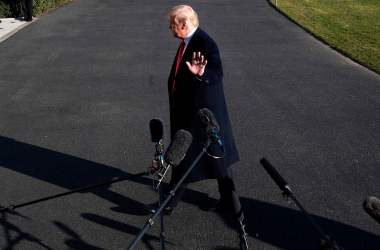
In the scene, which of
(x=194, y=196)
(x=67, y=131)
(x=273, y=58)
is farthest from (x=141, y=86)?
(x=194, y=196)

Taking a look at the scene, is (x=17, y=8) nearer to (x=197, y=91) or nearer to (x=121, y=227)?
(x=121, y=227)

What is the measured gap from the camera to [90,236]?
4.70 meters

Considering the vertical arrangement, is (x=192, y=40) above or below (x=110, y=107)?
above

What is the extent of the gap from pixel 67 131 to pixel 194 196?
290cm

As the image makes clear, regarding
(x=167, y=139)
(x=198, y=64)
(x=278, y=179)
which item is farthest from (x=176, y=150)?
(x=167, y=139)

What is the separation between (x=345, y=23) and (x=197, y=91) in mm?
13542

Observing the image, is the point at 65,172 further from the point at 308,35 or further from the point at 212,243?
the point at 308,35

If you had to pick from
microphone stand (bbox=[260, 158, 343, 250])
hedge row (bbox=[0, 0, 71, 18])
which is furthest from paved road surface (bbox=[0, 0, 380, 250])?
hedge row (bbox=[0, 0, 71, 18])

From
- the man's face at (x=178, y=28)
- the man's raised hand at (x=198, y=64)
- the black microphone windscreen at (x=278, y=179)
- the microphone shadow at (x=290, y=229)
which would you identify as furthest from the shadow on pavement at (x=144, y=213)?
the black microphone windscreen at (x=278, y=179)

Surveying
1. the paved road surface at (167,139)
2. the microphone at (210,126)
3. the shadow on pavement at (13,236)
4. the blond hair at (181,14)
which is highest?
the blond hair at (181,14)

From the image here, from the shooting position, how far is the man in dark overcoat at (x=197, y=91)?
412 centimetres

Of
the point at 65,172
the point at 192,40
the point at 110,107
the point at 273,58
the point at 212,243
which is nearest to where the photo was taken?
the point at 192,40

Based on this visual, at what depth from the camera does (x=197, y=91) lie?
4352 mm

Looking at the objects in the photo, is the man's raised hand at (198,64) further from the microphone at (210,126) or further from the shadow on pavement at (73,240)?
the shadow on pavement at (73,240)
